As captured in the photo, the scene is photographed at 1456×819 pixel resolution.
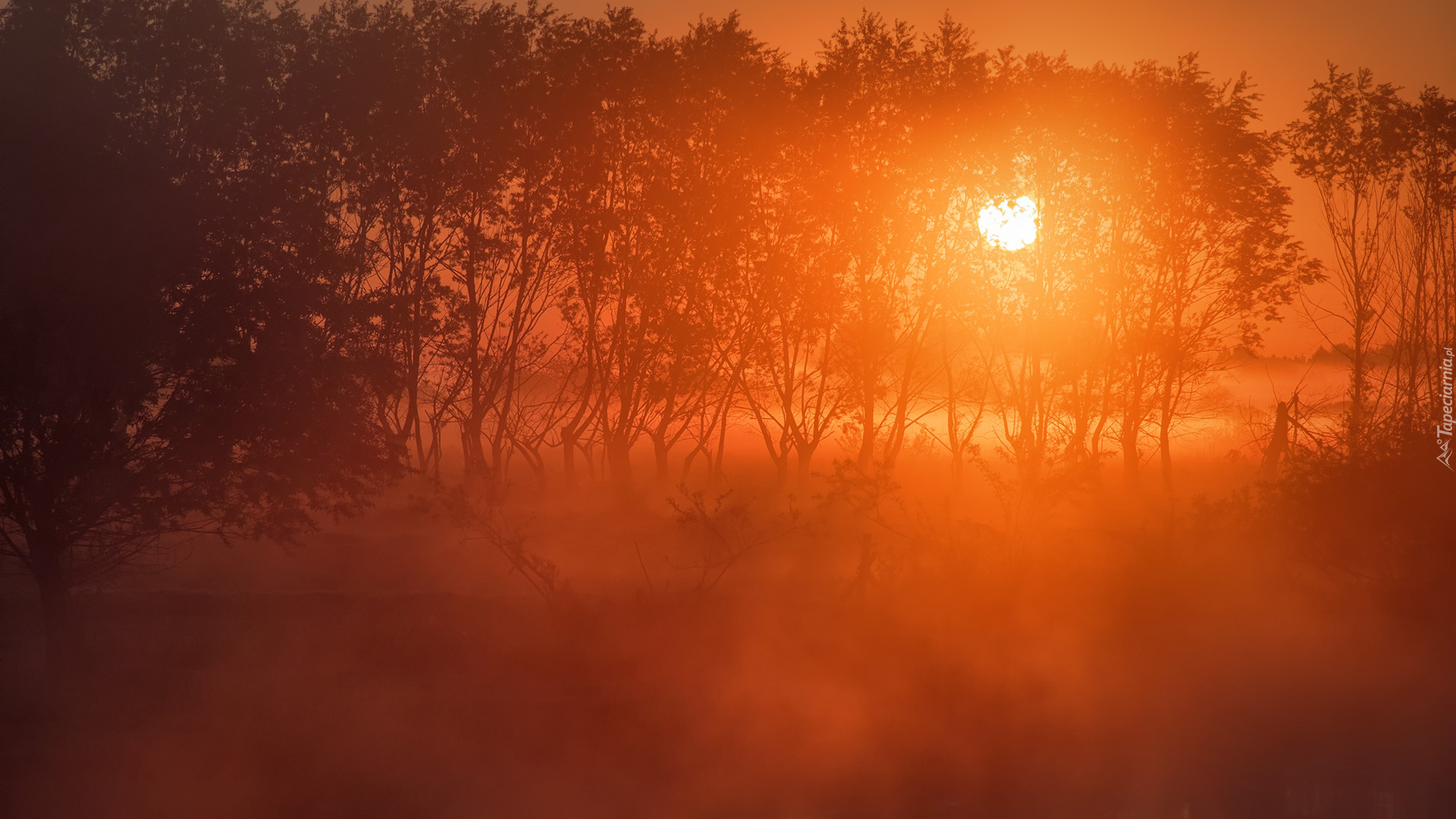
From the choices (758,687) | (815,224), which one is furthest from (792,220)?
(758,687)

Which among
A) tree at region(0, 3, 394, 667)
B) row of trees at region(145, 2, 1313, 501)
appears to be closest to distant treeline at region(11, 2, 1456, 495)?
row of trees at region(145, 2, 1313, 501)

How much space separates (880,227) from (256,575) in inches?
642

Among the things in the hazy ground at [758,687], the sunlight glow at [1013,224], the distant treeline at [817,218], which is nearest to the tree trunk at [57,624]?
the hazy ground at [758,687]

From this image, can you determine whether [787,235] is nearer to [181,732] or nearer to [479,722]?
[479,722]

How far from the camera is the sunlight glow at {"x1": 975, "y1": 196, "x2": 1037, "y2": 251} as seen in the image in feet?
82.2

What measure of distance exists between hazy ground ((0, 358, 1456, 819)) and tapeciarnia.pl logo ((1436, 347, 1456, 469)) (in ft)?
8.44

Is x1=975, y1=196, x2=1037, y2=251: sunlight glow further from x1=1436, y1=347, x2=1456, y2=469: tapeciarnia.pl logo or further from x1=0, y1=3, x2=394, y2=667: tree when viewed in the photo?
x1=0, y1=3, x2=394, y2=667: tree

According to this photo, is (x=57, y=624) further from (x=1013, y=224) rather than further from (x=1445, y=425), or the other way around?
(x=1445, y=425)

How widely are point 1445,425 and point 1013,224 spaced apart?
1001cm

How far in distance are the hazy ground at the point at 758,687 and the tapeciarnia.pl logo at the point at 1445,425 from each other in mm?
2572

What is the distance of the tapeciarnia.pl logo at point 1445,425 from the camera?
17531mm

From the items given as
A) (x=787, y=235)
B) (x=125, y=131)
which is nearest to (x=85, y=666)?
(x=125, y=131)

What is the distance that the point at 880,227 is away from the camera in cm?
2684

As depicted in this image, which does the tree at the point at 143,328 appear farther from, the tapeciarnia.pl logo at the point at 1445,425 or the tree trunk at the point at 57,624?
the tapeciarnia.pl logo at the point at 1445,425
